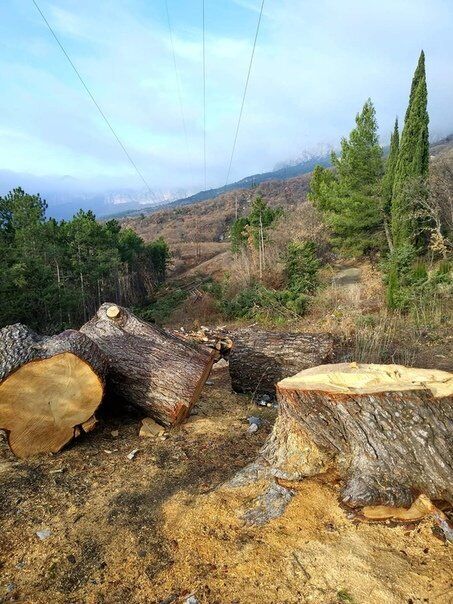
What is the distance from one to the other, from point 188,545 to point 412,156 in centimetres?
1740

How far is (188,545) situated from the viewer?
2.57 m

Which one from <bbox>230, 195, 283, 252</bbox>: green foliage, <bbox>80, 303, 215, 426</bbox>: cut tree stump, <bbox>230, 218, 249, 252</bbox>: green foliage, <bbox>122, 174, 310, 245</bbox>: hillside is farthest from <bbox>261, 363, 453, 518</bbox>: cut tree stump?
<bbox>122, 174, 310, 245</bbox>: hillside

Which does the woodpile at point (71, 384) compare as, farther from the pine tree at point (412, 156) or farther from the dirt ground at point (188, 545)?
the pine tree at point (412, 156)

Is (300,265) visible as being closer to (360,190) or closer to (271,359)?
(360,190)

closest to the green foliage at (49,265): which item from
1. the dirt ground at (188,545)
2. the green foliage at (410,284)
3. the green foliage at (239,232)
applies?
the green foliage at (239,232)

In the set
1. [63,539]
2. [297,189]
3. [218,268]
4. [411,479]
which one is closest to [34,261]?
[63,539]

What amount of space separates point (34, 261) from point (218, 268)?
18.4 meters

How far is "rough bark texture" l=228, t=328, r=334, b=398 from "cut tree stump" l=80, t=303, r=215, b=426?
1097mm

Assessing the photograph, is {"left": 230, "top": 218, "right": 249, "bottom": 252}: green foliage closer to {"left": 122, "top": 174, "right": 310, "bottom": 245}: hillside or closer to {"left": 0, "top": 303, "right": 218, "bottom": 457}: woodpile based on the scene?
{"left": 0, "top": 303, "right": 218, "bottom": 457}: woodpile

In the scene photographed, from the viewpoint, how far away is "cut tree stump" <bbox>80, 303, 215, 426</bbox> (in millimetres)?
4477

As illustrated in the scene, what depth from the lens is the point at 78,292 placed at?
673 inches

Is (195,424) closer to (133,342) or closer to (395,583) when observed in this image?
(133,342)

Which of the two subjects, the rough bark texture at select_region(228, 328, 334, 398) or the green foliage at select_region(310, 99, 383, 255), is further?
the green foliage at select_region(310, 99, 383, 255)

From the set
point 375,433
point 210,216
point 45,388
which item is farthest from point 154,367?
point 210,216
